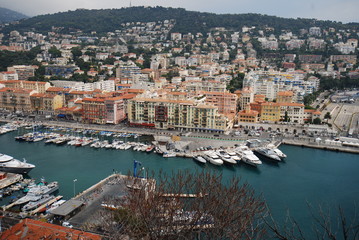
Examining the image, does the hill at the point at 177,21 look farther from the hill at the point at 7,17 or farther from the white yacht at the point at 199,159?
the white yacht at the point at 199,159

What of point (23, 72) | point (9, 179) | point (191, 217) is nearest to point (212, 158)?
point (9, 179)

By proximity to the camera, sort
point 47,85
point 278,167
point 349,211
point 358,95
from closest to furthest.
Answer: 1. point 349,211
2. point 278,167
3. point 47,85
4. point 358,95

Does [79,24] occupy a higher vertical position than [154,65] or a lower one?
higher

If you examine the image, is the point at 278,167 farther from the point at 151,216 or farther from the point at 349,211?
the point at 151,216

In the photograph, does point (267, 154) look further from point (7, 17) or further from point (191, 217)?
point (7, 17)

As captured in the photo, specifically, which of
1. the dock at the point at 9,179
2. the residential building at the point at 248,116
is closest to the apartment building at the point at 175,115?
the residential building at the point at 248,116

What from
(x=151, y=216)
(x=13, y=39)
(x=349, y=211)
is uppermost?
(x=13, y=39)

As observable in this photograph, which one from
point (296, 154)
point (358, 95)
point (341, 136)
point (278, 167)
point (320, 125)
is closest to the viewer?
point (278, 167)

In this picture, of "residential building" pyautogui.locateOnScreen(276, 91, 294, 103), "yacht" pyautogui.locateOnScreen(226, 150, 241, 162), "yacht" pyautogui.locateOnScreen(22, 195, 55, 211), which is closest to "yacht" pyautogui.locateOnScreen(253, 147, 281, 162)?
"yacht" pyautogui.locateOnScreen(226, 150, 241, 162)

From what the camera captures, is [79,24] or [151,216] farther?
[79,24]

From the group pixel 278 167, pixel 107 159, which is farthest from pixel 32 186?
pixel 278 167
